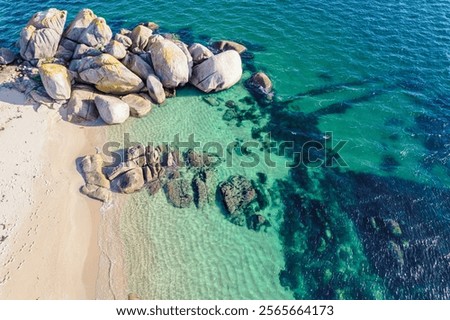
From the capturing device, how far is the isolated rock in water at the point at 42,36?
3609cm

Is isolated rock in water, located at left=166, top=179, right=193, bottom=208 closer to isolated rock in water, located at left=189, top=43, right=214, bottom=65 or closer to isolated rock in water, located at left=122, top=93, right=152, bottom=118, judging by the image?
isolated rock in water, located at left=122, top=93, right=152, bottom=118

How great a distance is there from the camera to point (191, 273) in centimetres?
2422

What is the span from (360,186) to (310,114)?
945 centimetres

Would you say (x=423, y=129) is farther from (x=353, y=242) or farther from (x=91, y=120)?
(x=91, y=120)

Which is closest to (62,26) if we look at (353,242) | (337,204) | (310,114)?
(310,114)

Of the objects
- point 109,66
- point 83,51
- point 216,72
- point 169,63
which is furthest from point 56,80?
point 216,72

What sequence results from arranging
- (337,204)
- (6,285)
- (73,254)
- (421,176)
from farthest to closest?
Answer: (421,176) < (337,204) < (73,254) < (6,285)

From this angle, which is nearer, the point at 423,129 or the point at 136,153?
the point at 136,153

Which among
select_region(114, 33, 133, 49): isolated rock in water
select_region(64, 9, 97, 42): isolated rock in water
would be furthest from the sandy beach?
select_region(114, 33, 133, 49): isolated rock in water

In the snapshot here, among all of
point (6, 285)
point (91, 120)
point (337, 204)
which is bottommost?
point (6, 285)

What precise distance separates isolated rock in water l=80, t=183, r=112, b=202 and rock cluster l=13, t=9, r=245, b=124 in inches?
288

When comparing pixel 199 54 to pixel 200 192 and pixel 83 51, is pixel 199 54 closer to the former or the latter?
pixel 83 51

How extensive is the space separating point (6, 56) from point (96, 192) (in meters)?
21.6

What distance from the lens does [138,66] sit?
3444 cm
